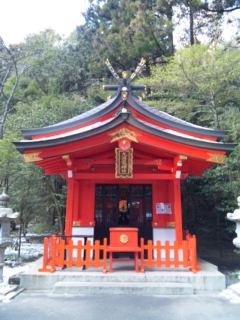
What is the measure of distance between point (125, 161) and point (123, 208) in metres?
1.80

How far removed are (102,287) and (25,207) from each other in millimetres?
5563

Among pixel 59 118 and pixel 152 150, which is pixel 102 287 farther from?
pixel 59 118

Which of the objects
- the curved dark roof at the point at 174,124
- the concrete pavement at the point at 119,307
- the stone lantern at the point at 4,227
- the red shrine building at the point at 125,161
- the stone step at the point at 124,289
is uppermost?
the curved dark roof at the point at 174,124

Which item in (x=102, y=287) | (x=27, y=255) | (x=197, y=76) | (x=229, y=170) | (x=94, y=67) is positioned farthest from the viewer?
(x=94, y=67)

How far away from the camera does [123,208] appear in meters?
7.82

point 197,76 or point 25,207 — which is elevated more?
point 197,76

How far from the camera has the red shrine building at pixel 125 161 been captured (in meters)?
6.25

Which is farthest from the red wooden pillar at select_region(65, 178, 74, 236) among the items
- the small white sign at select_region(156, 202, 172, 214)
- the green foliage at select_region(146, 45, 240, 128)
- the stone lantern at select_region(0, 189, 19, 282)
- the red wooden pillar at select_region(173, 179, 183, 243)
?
the green foliage at select_region(146, 45, 240, 128)

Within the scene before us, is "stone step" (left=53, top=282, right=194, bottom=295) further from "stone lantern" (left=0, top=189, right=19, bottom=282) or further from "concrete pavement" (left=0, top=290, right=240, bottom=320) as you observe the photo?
"stone lantern" (left=0, top=189, right=19, bottom=282)

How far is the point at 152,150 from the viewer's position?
6.94 m

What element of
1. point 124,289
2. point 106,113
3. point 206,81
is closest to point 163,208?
point 124,289

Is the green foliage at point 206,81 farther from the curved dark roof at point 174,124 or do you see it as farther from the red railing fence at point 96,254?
the red railing fence at point 96,254


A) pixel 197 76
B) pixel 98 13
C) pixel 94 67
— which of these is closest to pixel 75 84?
pixel 94 67

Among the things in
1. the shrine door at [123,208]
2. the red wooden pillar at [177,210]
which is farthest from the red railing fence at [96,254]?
the shrine door at [123,208]
